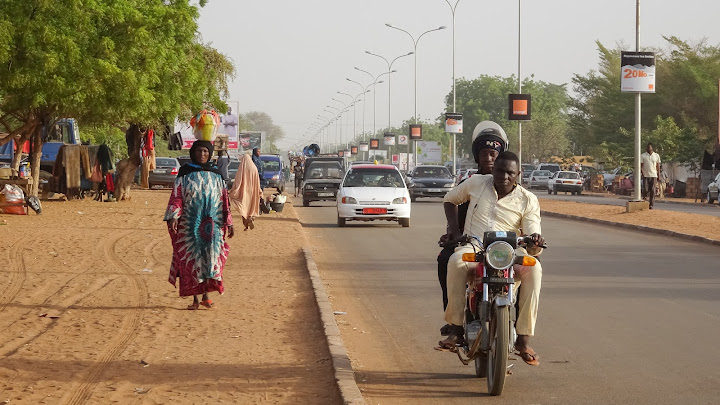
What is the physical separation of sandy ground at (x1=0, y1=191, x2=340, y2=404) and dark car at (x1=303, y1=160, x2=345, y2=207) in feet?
63.0

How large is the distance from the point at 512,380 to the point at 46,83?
69.4 ft

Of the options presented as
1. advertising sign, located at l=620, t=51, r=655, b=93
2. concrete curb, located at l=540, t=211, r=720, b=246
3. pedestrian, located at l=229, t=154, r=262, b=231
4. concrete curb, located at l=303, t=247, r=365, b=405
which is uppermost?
advertising sign, located at l=620, t=51, r=655, b=93

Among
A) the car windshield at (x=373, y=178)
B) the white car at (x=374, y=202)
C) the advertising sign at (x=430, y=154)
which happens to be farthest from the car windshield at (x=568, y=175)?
the advertising sign at (x=430, y=154)

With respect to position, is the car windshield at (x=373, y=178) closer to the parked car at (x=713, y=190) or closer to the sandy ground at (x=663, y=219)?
the sandy ground at (x=663, y=219)

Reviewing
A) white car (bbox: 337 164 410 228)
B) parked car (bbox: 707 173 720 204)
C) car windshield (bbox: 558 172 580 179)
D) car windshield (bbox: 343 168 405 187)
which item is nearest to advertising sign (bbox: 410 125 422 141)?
car windshield (bbox: 558 172 580 179)

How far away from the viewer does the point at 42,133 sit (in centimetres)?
3625

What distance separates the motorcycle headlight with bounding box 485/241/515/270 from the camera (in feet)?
23.0

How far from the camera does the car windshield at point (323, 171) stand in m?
38.9

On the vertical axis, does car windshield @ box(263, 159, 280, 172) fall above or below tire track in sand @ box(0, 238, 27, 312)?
above

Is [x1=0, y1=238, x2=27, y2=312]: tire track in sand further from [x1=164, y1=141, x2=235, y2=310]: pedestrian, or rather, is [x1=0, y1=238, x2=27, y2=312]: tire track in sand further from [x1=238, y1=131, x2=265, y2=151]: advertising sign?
[x1=238, y1=131, x2=265, y2=151]: advertising sign

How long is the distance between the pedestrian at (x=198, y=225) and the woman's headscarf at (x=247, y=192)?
29.7 feet

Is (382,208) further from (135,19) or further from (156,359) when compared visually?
(156,359)

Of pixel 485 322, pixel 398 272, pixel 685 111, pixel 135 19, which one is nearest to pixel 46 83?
pixel 135 19

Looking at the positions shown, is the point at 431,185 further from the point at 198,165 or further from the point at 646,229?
the point at 198,165
